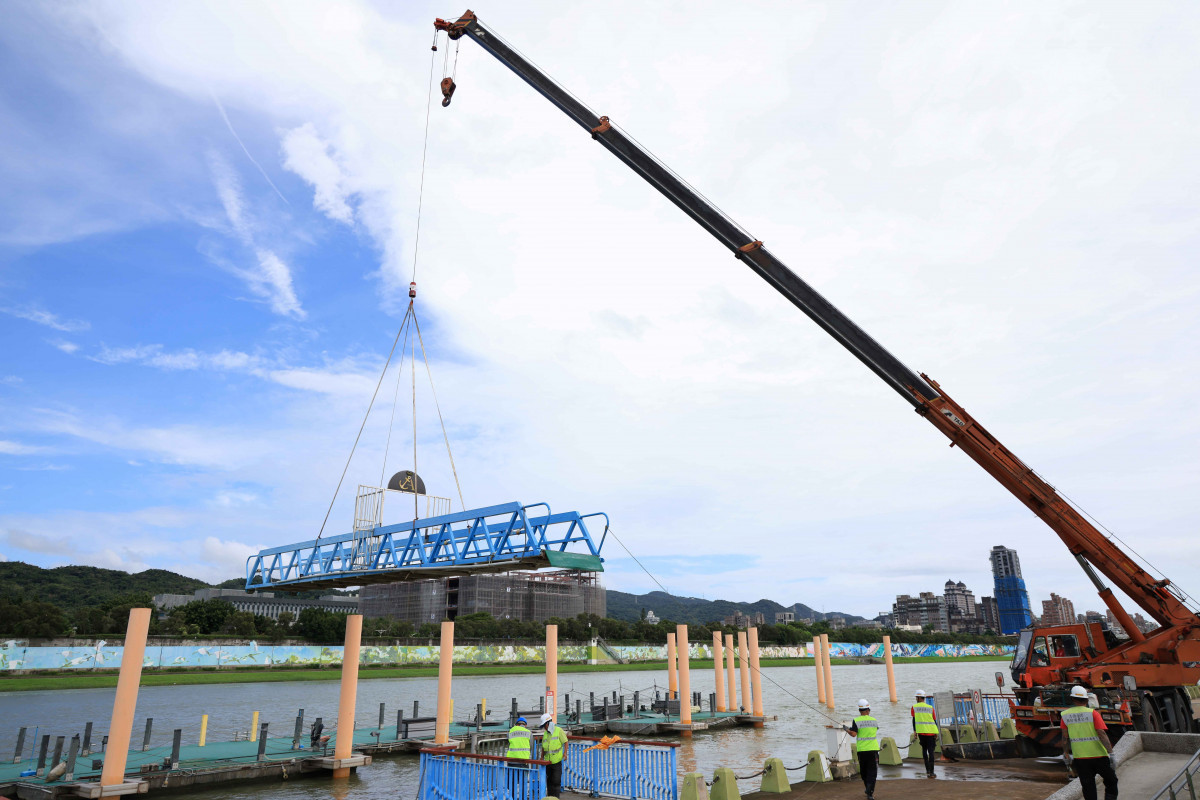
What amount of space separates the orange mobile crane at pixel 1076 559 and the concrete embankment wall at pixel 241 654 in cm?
8004

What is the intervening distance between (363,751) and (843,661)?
174m

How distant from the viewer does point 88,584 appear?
157625mm

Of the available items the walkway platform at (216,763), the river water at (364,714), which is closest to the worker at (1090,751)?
the river water at (364,714)

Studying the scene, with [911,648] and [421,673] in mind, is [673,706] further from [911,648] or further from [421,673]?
[911,648]

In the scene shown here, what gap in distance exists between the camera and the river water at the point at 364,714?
24906 millimetres

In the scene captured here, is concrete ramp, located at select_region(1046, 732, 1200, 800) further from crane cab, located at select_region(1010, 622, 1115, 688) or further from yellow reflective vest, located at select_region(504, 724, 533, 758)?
yellow reflective vest, located at select_region(504, 724, 533, 758)

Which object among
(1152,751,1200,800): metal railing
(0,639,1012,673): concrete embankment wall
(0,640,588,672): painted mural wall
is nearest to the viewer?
(1152,751,1200,800): metal railing

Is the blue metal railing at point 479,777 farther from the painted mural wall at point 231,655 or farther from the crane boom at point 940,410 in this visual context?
the painted mural wall at point 231,655

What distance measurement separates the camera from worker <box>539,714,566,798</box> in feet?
51.5

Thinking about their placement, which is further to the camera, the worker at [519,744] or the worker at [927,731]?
the worker at [927,731]

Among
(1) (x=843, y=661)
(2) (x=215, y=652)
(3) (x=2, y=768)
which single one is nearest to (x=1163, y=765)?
(3) (x=2, y=768)

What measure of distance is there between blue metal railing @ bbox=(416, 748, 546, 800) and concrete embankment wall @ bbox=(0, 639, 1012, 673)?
2992 inches

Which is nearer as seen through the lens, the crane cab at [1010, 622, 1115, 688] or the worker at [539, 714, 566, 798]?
the worker at [539, 714, 566, 798]

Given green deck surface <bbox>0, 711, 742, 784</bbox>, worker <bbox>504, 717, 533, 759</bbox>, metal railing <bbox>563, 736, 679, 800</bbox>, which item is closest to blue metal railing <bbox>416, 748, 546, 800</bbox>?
worker <bbox>504, 717, 533, 759</bbox>
